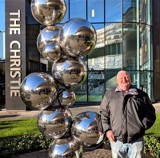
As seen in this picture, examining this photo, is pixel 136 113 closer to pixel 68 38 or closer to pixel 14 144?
pixel 68 38

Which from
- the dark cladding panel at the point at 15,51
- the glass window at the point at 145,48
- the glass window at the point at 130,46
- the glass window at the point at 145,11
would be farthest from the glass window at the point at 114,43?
the dark cladding panel at the point at 15,51

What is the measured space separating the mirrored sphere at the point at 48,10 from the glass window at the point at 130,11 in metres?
13.1

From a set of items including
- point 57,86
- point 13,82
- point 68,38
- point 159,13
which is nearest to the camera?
point 68,38

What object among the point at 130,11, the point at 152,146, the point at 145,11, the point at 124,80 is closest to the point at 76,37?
the point at 124,80

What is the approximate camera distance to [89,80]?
16516 mm

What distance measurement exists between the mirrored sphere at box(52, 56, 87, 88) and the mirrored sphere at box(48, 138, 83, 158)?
29.6 inches

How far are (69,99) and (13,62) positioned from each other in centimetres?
1016

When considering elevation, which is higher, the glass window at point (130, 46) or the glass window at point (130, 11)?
the glass window at point (130, 11)

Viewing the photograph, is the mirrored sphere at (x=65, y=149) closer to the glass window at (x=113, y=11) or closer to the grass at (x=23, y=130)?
the grass at (x=23, y=130)

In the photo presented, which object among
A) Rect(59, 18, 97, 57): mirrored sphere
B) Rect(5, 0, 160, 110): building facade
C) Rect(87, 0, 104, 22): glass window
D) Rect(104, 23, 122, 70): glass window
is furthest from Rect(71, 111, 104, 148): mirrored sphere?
Rect(87, 0, 104, 22): glass window

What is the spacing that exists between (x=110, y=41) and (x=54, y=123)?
43.8ft

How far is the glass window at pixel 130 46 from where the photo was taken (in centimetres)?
1630

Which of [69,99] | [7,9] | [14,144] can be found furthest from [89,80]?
[69,99]

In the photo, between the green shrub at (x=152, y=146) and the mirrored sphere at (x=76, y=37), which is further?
the green shrub at (x=152, y=146)
